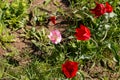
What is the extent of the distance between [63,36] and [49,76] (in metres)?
0.54

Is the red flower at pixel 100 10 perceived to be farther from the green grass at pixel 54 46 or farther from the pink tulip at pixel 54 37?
the pink tulip at pixel 54 37

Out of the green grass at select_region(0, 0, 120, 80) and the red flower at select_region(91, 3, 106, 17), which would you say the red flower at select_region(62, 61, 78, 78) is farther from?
the red flower at select_region(91, 3, 106, 17)

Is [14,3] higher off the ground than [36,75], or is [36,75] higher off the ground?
[14,3]

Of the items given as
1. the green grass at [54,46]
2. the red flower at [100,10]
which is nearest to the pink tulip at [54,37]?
the green grass at [54,46]

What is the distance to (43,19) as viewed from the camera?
363 cm

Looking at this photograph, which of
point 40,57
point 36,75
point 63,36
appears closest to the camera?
point 36,75

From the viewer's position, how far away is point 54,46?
11.0 ft

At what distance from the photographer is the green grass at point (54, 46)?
3.17 m

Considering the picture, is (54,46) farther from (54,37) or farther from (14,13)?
(14,13)

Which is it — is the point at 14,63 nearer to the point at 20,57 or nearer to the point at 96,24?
the point at 20,57

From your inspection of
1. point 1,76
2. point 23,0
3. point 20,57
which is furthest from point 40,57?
point 23,0

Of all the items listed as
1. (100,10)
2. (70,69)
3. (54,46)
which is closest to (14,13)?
(54,46)

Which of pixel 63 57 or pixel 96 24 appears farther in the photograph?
pixel 96 24

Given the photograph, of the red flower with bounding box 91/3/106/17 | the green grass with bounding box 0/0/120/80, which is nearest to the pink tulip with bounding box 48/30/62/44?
the green grass with bounding box 0/0/120/80
